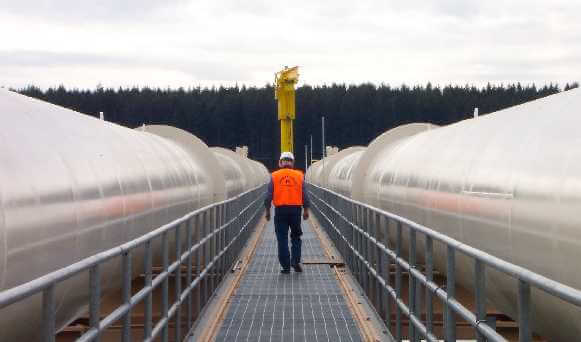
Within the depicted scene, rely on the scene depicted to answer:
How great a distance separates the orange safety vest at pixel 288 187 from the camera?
1467cm

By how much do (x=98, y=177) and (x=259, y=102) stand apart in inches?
5634

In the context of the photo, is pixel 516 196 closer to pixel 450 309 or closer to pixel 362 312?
pixel 450 309

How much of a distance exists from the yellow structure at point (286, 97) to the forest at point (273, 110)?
292 ft

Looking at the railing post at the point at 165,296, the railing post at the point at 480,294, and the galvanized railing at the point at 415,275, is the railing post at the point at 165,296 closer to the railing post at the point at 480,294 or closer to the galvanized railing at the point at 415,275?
the galvanized railing at the point at 415,275

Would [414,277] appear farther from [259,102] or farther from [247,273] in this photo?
[259,102]

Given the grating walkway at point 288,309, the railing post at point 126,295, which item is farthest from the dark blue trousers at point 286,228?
the railing post at point 126,295

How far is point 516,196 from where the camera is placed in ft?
20.2

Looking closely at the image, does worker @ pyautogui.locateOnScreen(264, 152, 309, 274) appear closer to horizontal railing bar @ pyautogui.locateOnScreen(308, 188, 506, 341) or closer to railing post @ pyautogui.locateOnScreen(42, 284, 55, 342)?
horizontal railing bar @ pyautogui.locateOnScreen(308, 188, 506, 341)

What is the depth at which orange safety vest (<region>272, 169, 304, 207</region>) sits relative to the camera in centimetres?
1467

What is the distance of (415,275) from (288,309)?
395cm

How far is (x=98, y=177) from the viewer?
23.8 ft

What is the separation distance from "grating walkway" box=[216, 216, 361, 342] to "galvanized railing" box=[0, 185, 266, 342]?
0.47 metres

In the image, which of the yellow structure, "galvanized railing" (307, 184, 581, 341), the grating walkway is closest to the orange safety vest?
"galvanized railing" (307, 184, 581, 341)

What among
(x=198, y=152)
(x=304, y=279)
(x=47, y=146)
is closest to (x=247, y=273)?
(x=304, y=279)
